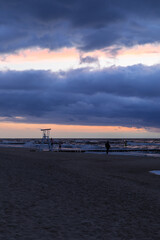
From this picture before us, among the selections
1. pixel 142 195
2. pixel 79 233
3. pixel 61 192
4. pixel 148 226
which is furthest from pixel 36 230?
pixel 142 195

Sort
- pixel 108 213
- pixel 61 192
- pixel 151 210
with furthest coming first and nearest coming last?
pixel 61 192, pixel 151 210, pixel 108 213

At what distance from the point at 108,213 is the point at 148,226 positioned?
5.04 feet

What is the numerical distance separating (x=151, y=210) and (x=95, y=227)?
3569 mm

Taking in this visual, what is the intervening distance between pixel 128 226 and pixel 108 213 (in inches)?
52.5

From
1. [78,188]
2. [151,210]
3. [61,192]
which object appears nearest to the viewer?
[151,210]

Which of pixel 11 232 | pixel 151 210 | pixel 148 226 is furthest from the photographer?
pixel 151 210

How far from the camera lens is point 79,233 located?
24.9 ft

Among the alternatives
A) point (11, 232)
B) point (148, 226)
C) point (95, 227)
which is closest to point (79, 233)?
point (95, 227)

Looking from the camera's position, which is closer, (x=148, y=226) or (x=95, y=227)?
(x=95, y=227)

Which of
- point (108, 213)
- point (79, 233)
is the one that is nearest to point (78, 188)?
point (108, 213)

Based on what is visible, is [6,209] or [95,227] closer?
[95,227]

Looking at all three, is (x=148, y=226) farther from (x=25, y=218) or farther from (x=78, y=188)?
(x=78, y=188)

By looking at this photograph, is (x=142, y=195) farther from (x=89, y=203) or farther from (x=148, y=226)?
(x=148, y=226)

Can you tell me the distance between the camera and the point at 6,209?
9000 millimetres
